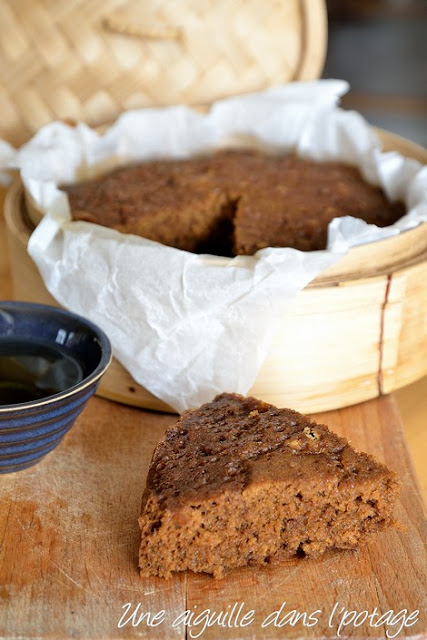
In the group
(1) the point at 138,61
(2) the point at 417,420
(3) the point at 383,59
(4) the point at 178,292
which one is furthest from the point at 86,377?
(3) the point at 383,59

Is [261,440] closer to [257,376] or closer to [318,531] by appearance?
[318,531]

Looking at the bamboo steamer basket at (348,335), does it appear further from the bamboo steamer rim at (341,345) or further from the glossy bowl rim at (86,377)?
the glossy bowl rim at (86,377)

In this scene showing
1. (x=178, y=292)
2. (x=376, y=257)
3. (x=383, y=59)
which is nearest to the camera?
(x=178, y=292)

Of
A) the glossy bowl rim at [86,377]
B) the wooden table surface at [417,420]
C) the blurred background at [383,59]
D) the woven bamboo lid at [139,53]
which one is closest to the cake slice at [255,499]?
the glossy bowl rim at [86,377]

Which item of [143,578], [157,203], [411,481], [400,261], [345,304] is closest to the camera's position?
[143,578]

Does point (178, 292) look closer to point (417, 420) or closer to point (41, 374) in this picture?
point (41, 374)

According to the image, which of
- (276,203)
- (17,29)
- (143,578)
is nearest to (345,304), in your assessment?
(276,203)
